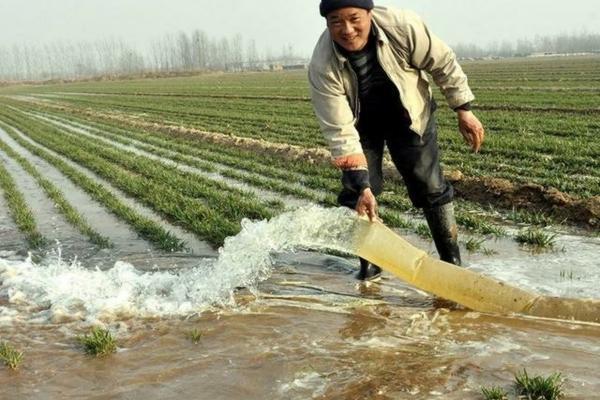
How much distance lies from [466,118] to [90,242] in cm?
426

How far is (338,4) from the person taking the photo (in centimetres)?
325

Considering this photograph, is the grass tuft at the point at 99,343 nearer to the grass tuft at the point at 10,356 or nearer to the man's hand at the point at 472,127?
the grass tuft at the point at 10,356

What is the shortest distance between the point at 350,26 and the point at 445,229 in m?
1.66

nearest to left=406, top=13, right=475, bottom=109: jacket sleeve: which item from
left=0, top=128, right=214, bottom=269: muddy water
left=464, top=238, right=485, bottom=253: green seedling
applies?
left=464, top=238, right=485, bottom=253: green seedling

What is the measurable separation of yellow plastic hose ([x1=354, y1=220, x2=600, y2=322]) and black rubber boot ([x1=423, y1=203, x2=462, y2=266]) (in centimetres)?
51

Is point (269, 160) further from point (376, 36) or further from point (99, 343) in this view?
point (99, 343)

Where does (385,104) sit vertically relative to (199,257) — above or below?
above

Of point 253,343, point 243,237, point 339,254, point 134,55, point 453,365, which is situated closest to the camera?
point 453,365

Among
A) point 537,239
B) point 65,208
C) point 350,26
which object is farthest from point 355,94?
point 65,208

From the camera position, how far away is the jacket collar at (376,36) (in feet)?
11.5

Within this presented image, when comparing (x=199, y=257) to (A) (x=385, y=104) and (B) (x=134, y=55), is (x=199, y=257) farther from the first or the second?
(B) (x=134, y=55)

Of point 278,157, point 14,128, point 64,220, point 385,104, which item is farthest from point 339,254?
point 14,128

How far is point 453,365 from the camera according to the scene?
2830 millimetres

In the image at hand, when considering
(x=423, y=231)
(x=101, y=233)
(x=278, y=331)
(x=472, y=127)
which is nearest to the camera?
(x=278, y=331)
